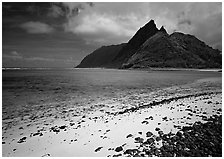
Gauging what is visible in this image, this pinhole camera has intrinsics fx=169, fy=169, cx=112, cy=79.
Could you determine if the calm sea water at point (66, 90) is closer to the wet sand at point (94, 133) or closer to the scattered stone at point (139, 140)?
the wet sand at point (94, 133)

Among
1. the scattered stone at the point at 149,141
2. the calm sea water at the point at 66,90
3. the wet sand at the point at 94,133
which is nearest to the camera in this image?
the scattered stone at the point at 149,141

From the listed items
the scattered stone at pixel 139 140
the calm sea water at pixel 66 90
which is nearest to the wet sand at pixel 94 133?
the scattered stone at pixel 139 140

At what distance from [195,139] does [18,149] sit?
10.6 metres

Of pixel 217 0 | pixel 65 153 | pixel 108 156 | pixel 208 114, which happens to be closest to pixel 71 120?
pixel 65 153

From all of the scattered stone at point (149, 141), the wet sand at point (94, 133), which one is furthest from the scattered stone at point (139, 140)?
the scattered stone at point (149, 141)

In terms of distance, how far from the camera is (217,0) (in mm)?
11398

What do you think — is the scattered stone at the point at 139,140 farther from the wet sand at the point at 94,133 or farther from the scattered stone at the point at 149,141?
the scattered stone at the point at 149,141

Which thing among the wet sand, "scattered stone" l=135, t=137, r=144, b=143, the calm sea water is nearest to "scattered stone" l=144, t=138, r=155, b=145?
the wet sand

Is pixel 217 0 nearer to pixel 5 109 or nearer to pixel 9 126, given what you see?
pixel 9 126

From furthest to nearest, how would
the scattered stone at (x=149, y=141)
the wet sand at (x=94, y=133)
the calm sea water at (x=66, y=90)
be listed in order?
the calm sea water at (x=66, y=90), the wet sand at (x=94, y=133), the scattered stone at (x=149, y=141)

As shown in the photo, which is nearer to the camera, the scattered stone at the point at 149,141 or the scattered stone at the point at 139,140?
the scattered stone at the point at 149,141

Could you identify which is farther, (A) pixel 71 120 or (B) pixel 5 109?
(B) pixel 5 109

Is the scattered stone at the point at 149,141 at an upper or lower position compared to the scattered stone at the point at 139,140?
upper

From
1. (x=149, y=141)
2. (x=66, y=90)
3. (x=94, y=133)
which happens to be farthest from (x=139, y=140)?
(x=66, y=90)
